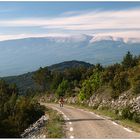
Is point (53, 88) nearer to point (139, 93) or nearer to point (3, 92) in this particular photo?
point (3, 92)

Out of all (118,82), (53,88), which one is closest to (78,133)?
(118,82)

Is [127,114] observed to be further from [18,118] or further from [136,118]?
[18,118]

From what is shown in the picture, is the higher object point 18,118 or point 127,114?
point 127,114

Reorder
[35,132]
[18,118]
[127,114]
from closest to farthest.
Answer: [35,132], [127,114], [18,118]

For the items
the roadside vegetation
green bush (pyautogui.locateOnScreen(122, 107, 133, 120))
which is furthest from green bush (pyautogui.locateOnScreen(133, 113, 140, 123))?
the roadside vegetation

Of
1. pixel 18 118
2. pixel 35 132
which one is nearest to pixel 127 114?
pixel 35 132

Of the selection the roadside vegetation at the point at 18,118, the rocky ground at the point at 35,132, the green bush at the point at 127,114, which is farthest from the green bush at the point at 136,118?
the roadside vegetation at the point at 18,118

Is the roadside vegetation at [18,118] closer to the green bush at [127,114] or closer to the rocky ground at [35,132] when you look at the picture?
the rocky ground at [35,132]

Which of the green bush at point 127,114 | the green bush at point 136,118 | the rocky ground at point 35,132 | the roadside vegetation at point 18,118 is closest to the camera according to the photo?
the rocky ground at point 35,132

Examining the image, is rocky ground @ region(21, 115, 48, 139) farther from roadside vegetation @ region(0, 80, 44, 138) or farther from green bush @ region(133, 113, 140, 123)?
green bush @ region(133, 113, 140, 123)

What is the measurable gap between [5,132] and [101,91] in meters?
15.1

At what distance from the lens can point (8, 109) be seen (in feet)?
209

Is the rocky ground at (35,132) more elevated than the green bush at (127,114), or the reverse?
the green bush at (127,114)

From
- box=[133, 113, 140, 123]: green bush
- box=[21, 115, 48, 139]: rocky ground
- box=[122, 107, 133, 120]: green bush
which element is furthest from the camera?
box=[122, 107, 133, 120]: green bush
